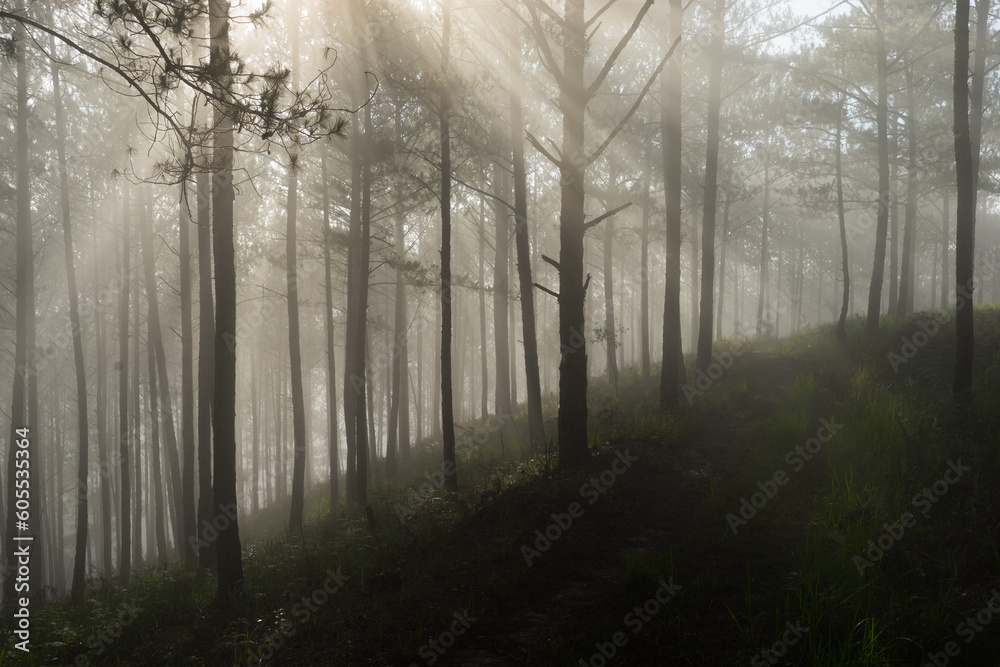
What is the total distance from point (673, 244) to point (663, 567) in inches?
332

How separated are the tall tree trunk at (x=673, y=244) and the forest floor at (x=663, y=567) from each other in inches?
Result: 48.8

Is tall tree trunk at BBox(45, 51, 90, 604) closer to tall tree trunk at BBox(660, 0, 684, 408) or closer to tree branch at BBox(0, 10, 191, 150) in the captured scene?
tree branch at BBox(0, 10, 191, 150)

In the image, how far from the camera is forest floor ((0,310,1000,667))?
4535mm

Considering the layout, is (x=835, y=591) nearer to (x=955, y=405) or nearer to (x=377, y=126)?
(x=955, y=405)

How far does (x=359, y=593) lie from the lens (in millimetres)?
6207

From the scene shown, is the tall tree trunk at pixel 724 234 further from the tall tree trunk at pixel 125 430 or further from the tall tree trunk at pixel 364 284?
the tall tree trunk at pixel 125 430

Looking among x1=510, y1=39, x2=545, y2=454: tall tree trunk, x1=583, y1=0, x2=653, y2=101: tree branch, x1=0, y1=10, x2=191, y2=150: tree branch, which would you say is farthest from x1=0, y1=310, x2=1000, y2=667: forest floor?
x1=583, y1=0, x2=653, y2=101: tree branch

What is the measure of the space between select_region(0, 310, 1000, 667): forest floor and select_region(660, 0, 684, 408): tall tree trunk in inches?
48.8

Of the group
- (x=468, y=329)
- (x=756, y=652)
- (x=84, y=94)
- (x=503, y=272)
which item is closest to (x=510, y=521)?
(x=756, y=652)

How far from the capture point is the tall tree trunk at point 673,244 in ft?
39.4

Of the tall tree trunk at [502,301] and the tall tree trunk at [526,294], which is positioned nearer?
the tall tree trunk at [526,294]

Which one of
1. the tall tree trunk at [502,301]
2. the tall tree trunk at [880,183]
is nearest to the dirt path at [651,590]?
the tall tree trunk at [502,301]

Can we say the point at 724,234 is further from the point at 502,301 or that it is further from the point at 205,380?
the point at 205,380

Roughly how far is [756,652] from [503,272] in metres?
15.1
